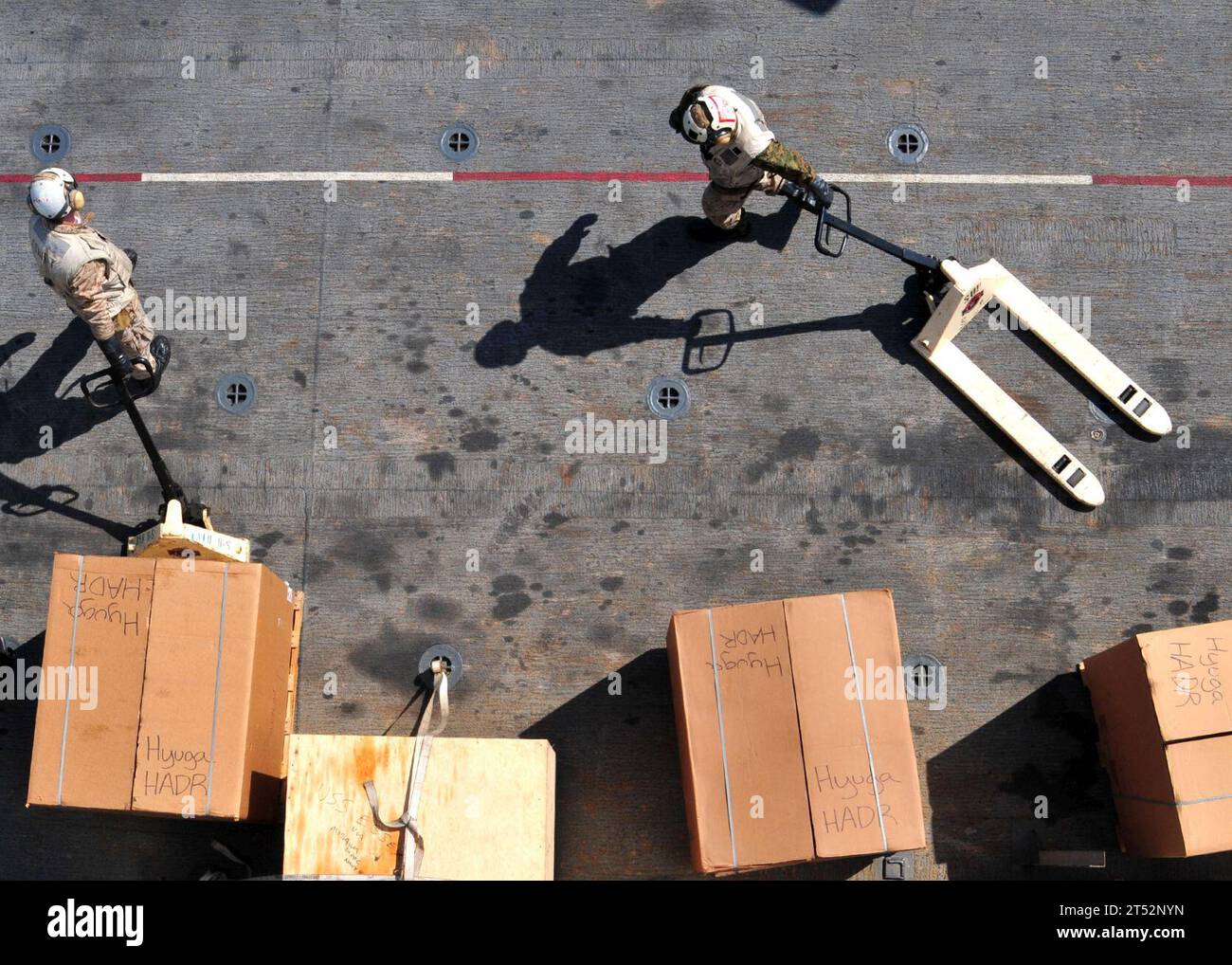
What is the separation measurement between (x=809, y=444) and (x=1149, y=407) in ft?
9.71

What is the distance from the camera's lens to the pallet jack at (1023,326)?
967 centimetres

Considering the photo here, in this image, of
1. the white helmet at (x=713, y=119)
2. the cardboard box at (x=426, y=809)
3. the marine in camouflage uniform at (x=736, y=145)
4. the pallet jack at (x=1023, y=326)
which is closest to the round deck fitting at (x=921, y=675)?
the pallet jack at (x=1023, y=326)

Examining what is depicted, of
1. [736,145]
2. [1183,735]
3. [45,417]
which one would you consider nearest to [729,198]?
[736,145]

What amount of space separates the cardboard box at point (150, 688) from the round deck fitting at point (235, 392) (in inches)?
89.6

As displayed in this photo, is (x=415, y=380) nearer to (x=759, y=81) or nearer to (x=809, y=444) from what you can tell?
(x=809, y=444)

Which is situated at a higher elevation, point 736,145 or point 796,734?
point 736,145

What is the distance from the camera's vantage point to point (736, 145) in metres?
8.97

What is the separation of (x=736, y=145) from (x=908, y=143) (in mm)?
2456

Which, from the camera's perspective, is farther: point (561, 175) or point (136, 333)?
point (561, 175)

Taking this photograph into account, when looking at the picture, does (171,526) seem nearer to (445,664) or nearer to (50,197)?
(445,664)

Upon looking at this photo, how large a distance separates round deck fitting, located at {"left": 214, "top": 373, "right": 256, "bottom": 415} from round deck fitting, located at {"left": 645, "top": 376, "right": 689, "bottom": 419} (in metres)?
3.54

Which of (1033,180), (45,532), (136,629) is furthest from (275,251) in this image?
(1033,180)

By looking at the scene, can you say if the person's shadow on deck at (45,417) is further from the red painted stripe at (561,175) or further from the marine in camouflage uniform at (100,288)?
the red painted stripe at (561,175)

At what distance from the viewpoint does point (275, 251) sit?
34.3ft
